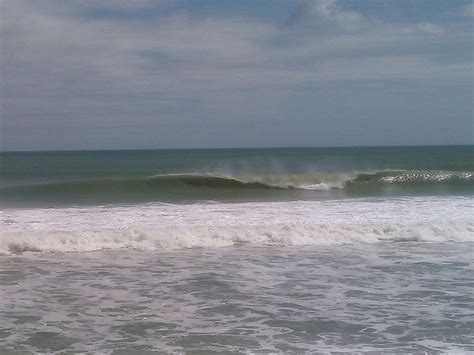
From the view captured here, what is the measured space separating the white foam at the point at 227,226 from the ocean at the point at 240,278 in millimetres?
36

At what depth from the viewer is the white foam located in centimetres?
1059

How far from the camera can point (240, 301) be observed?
268 inches

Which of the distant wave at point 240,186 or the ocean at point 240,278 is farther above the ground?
the distant wave at point 240,186

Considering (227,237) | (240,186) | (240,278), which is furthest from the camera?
(240,186)

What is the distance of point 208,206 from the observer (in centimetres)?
1631

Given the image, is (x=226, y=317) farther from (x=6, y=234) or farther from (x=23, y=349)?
(x=6, y=234)

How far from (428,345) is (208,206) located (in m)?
11.3

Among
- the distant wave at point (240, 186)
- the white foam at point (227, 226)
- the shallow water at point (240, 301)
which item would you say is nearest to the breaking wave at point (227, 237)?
the white foam at point (227, 226)

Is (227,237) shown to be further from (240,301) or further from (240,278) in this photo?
(240,301)

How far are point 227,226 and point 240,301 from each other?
5.07 m

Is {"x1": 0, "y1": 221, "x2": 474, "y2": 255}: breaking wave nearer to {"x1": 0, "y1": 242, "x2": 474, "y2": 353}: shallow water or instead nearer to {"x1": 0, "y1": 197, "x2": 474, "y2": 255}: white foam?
{"x1": 0, "y1": 197, "x2": 474, "y2": 255}: white foam

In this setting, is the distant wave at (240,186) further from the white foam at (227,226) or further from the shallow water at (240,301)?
the shallow water at (240,301)

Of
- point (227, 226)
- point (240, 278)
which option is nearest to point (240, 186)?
point (227, 226)

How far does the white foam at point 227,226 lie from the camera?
34.8 ft
